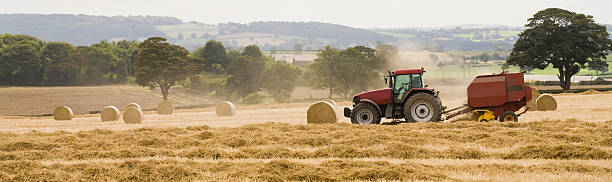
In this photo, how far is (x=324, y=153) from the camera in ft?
42.3

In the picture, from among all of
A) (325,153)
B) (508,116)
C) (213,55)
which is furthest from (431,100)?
(213,55)


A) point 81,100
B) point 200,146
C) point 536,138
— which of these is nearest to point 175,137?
point 200,146

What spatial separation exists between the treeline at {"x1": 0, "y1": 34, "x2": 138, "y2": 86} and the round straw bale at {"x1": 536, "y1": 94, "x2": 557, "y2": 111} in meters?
67.8

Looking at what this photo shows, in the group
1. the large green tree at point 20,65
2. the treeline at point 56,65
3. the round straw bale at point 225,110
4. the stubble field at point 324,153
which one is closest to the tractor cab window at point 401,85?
the stubble field at point 324,153

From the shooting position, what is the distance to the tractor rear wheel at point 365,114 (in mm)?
18641

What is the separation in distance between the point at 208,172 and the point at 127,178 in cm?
132

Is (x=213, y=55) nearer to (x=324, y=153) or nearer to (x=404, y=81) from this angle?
(x=404, y=81)

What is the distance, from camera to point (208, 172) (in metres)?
10.6

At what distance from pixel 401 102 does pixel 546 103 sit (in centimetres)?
1126

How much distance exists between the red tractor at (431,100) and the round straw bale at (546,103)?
945 centimetres

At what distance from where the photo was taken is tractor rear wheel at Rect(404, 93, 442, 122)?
18.2m

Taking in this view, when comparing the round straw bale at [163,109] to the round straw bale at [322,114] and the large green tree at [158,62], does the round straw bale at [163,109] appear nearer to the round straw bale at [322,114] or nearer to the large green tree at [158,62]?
the round straw bale at [322,114]

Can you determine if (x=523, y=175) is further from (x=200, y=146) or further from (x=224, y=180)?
(x=200, y=146)

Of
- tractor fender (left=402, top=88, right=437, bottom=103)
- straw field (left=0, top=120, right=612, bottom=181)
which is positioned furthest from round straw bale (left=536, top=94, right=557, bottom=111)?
tractor fender (left=402, top=88, right=437, bottom=103)
